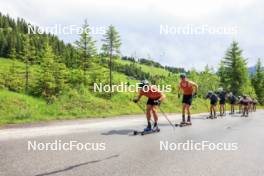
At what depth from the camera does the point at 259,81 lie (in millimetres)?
86375

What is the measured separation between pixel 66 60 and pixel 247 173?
76.3m

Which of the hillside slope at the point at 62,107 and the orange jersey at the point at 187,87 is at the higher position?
the orange jersey at the point at 187,87

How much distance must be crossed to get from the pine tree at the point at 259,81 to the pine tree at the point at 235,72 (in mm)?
16691

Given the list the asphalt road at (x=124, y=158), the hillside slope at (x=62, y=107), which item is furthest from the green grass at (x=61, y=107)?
the asphalt road at (x=124, y=158)

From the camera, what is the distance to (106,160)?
7.21m

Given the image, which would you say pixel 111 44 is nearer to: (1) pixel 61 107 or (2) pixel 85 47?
(2) pixel 85 47

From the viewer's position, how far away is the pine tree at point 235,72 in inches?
2682

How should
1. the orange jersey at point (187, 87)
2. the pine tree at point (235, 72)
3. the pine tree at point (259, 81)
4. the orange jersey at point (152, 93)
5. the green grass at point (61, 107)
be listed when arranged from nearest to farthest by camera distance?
the orange jersey at point (152, 93), the green grass at point (61, 107), the orange jersey at point (187, 87), the pine tree at point (235, 72), the pine tree at point (259, 81)

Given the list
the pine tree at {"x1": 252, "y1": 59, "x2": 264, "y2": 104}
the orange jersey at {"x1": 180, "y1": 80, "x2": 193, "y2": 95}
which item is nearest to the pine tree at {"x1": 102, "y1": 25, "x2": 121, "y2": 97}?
the orange jersey at {"x1": 180, "y1": 80, "x2": 193, "y2": 95}

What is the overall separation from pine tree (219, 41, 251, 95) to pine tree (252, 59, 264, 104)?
54.8 feet

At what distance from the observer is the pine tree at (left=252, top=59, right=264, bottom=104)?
8494cm

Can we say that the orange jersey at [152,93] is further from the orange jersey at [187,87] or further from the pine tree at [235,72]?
the pine tree at [235,72]

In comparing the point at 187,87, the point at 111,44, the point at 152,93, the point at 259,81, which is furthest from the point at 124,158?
the point at 259,81

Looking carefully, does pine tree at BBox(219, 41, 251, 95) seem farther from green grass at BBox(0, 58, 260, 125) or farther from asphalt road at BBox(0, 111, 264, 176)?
asphalt road at BBox(0, 111, 264, 176)
